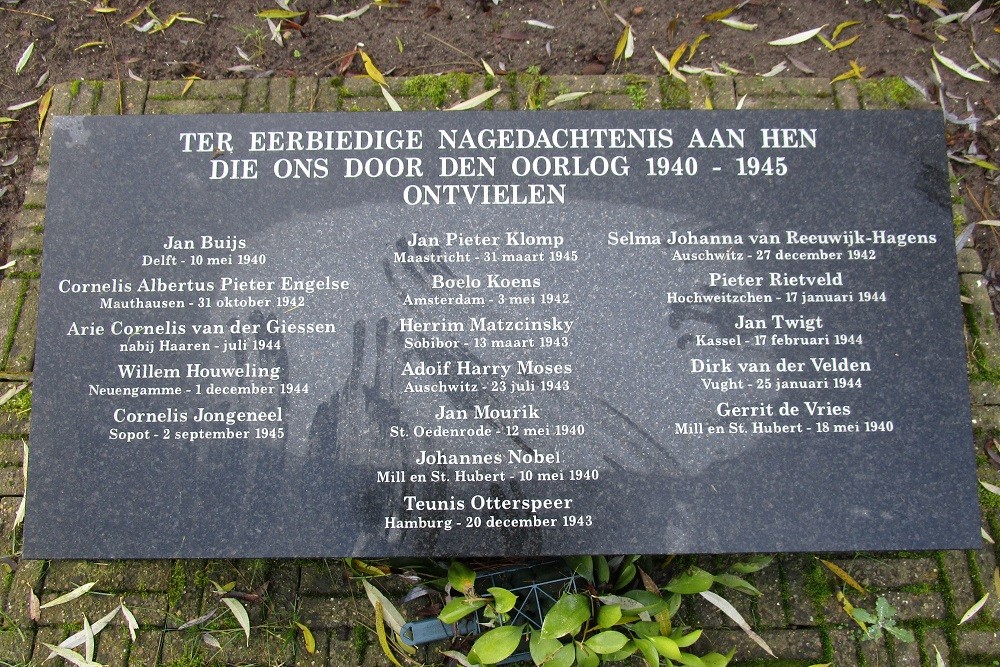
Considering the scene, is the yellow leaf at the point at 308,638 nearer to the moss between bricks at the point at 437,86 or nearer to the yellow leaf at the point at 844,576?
the yellow leaf at the point at 844,576

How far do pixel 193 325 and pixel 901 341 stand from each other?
2.96 metres

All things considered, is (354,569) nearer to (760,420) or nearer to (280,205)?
(280,205)

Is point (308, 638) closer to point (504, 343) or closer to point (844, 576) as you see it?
point (504, 343)

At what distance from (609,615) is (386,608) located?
100 centimetres

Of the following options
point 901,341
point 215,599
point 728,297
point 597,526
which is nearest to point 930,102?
point 901,341

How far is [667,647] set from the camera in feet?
8.97

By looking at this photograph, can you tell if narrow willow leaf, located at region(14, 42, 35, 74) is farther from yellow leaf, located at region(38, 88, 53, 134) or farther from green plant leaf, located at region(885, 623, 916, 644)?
green plant leaf, located at region(885, 623, 916, 644)

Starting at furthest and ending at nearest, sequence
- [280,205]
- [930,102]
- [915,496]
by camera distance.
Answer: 1. [930,102]
2. [280,205]
3. [915,496]

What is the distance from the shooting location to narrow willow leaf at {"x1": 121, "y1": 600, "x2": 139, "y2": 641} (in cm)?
304

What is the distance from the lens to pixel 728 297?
282 cm

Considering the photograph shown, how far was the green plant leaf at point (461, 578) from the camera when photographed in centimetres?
284

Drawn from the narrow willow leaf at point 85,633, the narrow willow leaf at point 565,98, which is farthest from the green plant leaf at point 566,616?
the narrow willow leaf at point 565,98

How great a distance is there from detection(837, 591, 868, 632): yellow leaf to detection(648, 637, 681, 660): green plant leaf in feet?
2.91

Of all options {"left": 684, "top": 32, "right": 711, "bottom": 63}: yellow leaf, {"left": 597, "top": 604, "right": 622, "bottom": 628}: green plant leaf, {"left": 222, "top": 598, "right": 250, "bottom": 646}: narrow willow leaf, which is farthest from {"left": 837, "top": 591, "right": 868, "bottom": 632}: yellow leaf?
{"left": 684, "top": 32, "right": 711, "bottom": 63}: yellow leaf
